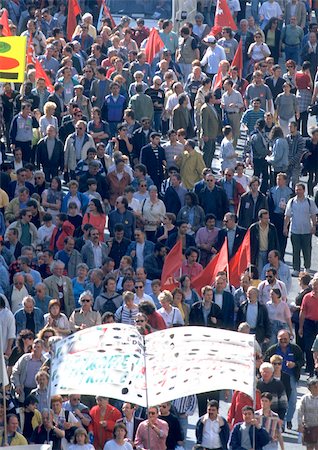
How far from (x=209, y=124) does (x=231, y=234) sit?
4.77 m

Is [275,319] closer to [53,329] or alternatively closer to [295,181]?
Result: [53,329]

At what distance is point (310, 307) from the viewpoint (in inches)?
1102

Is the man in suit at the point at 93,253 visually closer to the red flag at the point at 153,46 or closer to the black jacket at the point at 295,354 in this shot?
the black jacket at the point at 295,354

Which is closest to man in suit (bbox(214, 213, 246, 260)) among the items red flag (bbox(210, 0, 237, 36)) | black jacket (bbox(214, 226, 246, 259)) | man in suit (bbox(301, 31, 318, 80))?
black jacket (bbox(214, 226, 246, 259))

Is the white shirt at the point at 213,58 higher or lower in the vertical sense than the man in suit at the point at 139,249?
higher

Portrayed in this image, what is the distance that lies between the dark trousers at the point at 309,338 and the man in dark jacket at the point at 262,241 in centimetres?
275

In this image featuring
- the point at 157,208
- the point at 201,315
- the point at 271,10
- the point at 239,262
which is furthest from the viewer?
the point at 271,10

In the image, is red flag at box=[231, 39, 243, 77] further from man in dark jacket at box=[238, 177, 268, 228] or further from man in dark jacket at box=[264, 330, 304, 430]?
man in dark jacket at box=[264, 330, 304, 430]

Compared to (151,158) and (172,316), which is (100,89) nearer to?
(151,158)

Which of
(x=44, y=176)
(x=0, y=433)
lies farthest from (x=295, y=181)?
(x=0, y=433)

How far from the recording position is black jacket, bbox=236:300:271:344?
Answer: 2760cm

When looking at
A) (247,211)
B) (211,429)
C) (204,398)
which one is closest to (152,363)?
(211,429)

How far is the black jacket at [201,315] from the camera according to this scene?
27.4m

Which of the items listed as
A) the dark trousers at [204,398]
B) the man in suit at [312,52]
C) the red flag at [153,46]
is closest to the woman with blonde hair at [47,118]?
the red flag at [153,46]
